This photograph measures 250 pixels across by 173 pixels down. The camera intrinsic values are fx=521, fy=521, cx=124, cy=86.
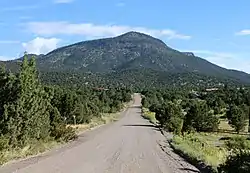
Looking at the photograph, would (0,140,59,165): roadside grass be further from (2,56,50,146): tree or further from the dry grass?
the dry grass

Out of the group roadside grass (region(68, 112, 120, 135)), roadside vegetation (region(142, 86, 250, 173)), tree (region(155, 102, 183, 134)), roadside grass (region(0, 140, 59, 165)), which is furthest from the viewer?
tree (region(155, 102, 183, 134))

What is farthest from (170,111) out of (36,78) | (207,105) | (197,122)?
(36,78)

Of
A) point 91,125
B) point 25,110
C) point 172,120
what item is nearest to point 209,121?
point 172,120

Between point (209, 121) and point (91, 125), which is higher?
point (91, 125)

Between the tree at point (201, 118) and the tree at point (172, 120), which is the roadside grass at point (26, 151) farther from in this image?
the tree at point (201, 118)

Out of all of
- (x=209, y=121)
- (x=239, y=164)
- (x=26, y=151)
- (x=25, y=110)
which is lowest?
(x=209, y=121)

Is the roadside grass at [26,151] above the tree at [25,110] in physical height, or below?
below

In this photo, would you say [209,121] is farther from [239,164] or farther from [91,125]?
[239,164]

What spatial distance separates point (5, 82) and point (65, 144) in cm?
1000

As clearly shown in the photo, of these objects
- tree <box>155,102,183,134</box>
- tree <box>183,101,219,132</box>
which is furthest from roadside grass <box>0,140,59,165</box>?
tree <box>183,101,219,132</box>

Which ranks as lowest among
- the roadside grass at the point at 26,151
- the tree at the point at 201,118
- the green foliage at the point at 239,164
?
the tree at the point at 201,118

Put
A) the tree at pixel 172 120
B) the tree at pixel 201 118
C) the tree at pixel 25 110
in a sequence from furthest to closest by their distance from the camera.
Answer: the tree at pixel 201 118, the tree at pixel 172 120, the tree at pixel 25 110

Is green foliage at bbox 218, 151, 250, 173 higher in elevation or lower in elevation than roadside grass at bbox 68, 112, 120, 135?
higher

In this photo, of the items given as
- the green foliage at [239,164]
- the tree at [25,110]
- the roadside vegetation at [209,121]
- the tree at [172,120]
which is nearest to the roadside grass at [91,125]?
the roadside vegetation at [209,121]
